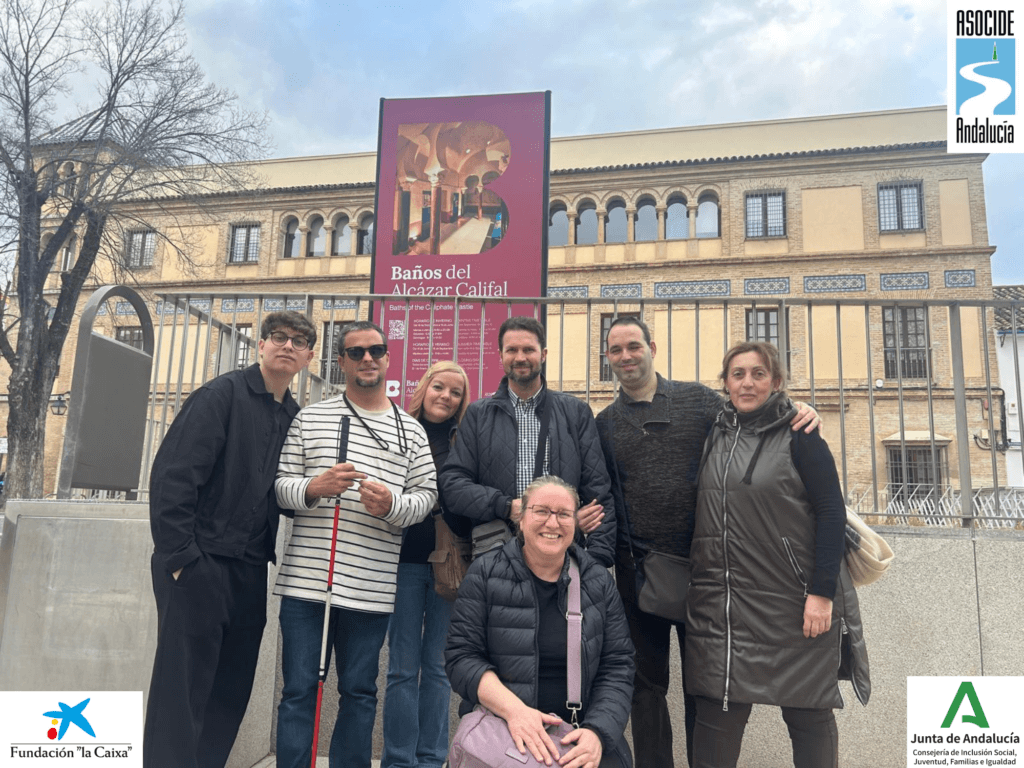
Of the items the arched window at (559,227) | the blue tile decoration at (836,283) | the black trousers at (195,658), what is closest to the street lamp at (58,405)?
the arched window at (559,227)

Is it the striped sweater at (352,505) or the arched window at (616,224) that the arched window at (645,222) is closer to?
the arched window at (616,224)

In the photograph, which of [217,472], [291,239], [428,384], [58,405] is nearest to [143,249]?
[291,239]

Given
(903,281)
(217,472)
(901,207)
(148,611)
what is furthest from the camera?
(901,207)

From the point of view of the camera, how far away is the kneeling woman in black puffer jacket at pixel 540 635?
2.57 metres

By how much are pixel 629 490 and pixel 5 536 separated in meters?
3.39

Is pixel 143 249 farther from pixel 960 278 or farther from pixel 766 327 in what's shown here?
pixel 960 278

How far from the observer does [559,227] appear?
1071 inches

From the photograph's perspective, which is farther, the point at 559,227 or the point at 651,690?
the point at 559,227

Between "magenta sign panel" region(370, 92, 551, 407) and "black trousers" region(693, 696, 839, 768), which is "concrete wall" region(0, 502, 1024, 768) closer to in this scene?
"black trousers" region(693, 696, 839, 768)

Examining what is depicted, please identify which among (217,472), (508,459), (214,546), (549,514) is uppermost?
(508,459)

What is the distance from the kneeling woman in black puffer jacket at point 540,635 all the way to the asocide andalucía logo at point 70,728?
1.98 meters

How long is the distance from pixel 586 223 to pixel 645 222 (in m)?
2.18

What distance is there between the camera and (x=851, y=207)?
24875 millimetres

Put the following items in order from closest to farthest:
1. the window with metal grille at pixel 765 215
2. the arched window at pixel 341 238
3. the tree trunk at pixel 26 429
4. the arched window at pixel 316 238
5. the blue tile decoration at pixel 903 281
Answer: the tree trunk at pixel 26 429, the blue tile decoration at pixel 903 281, the window with metal grille at pixel 765 215, the arched window at pixel 341 238, the arched window at pixel 316 238
